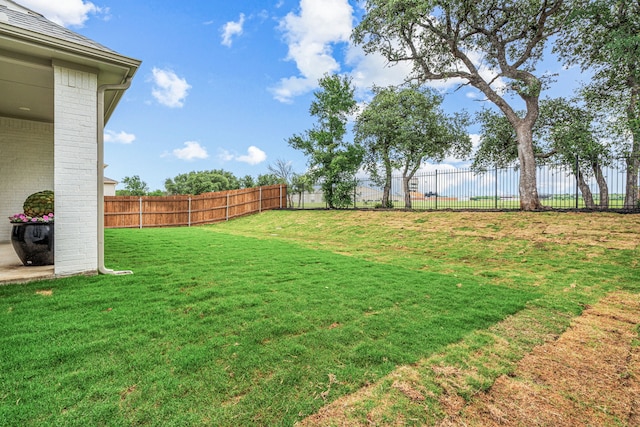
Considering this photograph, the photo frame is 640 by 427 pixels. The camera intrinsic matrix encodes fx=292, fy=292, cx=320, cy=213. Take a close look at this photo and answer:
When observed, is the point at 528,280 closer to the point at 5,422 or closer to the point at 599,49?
the point at 5,422

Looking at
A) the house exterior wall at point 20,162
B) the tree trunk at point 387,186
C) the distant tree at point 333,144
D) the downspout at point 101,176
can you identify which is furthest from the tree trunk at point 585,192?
the house exterior wall at point 20,162

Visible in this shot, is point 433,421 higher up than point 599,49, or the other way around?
point 599,49

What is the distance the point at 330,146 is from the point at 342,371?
15.2 meters

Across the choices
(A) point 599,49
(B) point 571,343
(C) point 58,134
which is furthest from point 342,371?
(A) point 599,49

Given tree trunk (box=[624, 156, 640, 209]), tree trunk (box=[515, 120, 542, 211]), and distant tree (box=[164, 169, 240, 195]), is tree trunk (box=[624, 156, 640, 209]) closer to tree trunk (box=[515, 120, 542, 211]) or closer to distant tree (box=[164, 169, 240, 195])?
tree trunk (box=[515, 120, 542, 211])

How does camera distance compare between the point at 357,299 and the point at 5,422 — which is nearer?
the point at 5,422

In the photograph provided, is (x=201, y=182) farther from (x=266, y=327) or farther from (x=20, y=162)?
(x=266, y=327)

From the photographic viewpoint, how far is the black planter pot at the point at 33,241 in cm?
447

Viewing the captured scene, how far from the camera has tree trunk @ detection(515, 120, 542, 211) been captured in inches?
400

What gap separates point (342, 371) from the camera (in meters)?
2.09

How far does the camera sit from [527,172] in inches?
407

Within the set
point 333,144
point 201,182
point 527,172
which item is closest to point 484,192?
point 527,172

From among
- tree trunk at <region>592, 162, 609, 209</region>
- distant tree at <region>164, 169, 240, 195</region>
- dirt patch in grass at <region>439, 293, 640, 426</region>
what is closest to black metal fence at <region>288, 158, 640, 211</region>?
tree trunk at <region>592, 162, 609, 209</region>

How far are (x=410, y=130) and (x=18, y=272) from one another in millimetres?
15140
